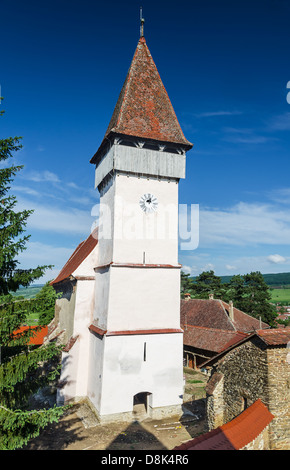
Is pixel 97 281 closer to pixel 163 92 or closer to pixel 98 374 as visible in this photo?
pixel 98 374

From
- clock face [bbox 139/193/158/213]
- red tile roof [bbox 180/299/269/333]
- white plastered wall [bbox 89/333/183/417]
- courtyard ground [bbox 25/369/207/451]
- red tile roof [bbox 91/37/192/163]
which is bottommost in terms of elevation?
courtyard ground [bbox 25/369/207/451]

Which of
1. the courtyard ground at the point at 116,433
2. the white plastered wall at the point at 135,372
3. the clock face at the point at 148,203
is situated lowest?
the courtyard ground at the point at 116,433

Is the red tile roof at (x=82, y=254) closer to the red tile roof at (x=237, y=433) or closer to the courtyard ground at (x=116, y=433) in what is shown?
the courtyard ground at (x=116, y=433)

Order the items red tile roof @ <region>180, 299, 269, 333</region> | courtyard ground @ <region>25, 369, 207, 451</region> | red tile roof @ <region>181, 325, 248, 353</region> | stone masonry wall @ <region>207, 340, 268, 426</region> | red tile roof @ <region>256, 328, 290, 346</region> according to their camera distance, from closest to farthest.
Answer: red tile roof @ <region>256, 328, 290, 346</region>
stone masonry wall @ <region>207, 340, 268, 426</region>
courtyard ground @ <region>25, 369, 207, 451</region>
red tile roof @ <region>181, 325, 248, 353</region>
red tile roof @ <region>180, 299, 269, 333</region>

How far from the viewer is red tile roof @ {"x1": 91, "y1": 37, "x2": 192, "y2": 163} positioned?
1753cm

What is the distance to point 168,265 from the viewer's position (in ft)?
55.7

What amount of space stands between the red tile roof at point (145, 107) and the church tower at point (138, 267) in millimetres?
70

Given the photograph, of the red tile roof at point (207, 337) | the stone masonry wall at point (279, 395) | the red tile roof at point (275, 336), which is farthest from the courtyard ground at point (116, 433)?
the red tile roof at point (207, 337)

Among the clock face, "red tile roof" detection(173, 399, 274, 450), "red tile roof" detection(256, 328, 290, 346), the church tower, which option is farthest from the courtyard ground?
the clock face

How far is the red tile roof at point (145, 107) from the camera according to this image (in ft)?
57.5

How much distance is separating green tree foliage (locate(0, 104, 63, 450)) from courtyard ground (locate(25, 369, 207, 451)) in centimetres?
547

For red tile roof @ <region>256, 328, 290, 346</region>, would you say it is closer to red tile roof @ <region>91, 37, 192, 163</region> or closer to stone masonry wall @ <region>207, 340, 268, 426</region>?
stone masonry wall @ <region>207, 340, 268, 426</region>

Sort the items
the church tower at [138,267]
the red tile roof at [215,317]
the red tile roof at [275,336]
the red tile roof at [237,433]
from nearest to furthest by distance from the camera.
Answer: the red tile roof at [237,433], the red tile roof at [275,336], the church tower at [138,267], the red tile roof at [215,317]

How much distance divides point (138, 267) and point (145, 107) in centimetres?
984
